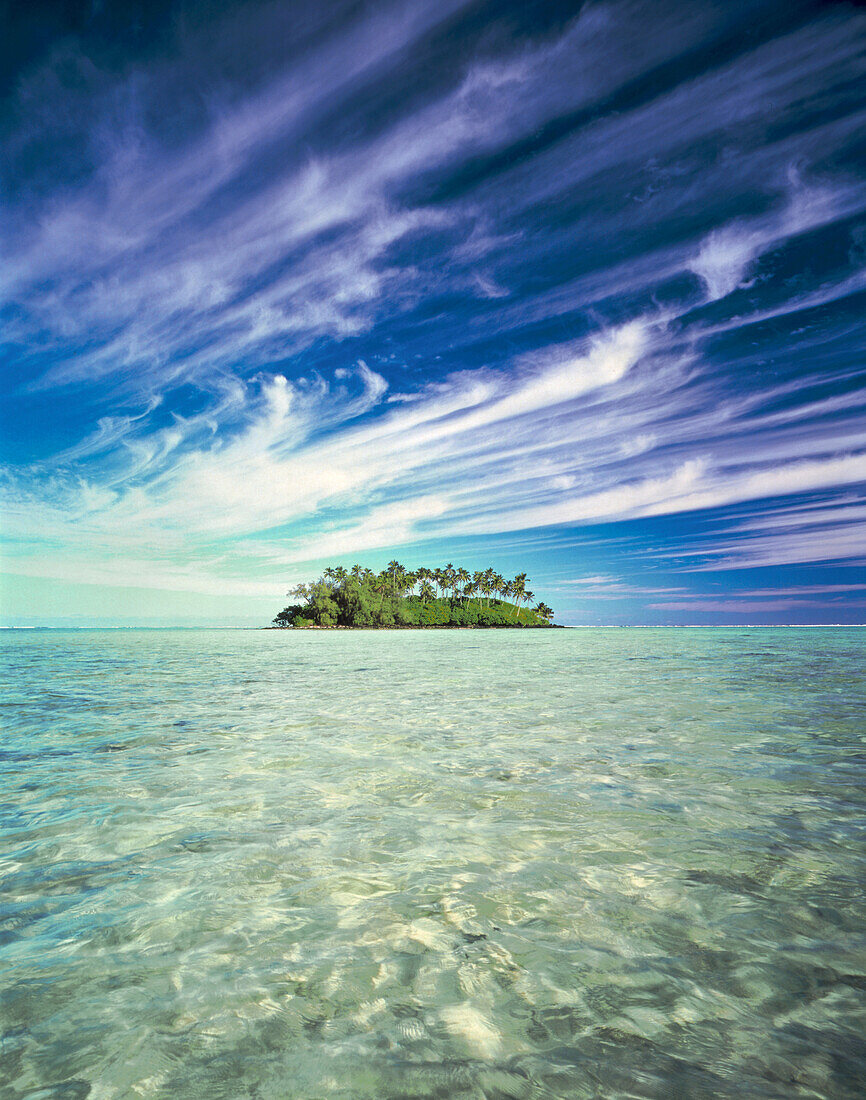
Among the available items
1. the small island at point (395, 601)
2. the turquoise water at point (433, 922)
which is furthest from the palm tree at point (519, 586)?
the turquoise water at point (433, 922)

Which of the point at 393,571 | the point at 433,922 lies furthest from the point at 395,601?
the point at 433,922

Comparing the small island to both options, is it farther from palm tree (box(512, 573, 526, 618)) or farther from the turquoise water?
the turquoise water

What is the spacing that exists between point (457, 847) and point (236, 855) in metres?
2.18

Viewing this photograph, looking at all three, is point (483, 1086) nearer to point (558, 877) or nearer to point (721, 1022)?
point (721, 1022)

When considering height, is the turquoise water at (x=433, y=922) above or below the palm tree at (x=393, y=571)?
below

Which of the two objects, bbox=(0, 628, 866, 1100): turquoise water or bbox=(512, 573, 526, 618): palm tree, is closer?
bbox=(0, 628, 866, 1100): turquoise water

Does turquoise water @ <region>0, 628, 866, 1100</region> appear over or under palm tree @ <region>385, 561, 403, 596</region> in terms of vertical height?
under

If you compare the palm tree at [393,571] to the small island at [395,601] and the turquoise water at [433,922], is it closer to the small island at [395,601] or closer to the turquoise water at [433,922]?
the small island at [395,601]

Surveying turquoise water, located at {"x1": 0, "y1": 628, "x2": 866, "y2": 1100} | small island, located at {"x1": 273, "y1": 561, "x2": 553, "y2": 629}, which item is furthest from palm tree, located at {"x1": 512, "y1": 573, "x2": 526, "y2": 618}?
turquoise water, located at {"x1": 0, "y1": 628, "x2": 866, "y2": 1100}

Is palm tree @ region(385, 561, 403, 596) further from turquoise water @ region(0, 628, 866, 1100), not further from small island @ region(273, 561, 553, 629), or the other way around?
turquoise water @ region(0, 628, 866, 1100)

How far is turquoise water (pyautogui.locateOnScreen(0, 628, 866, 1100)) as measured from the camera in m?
2.84

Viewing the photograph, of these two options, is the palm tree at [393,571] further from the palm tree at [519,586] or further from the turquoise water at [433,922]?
the turquoise water at [433,922]

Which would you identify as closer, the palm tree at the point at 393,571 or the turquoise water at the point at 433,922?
the turquoise water at the point at 433,922

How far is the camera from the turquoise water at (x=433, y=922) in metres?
2.84
